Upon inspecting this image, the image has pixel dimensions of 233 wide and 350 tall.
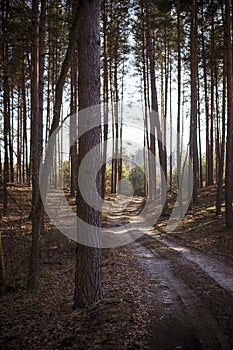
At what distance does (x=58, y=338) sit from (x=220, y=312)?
9.62 feet

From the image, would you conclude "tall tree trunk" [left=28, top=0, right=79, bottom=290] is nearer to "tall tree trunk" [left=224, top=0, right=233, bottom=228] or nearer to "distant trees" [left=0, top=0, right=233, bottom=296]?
"distant trees" [left=0, top=0, right=233, bottom=296]

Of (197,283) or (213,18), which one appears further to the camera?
(213,18)

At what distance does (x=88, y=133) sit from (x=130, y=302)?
11.5ft

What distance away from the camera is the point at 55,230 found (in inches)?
560

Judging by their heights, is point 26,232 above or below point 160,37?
below

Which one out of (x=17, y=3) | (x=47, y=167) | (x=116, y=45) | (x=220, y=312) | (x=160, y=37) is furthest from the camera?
(x=160, y=37)

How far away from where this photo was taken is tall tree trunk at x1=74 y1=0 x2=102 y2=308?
605 cm

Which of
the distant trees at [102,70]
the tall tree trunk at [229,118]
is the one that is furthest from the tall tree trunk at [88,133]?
the tall tree trunk at [229,118]

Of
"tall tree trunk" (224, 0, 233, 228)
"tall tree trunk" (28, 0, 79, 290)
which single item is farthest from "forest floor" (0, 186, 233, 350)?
"tall tree trunk" (224, 0, 233, 228)

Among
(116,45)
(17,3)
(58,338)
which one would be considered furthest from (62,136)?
(58,338)

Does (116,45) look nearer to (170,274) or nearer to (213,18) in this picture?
(213,18)

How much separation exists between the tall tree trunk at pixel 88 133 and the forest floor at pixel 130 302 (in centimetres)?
49

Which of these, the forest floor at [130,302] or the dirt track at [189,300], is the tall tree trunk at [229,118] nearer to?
the forest floor at [130,302]

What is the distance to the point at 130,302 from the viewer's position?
6.30 metres
